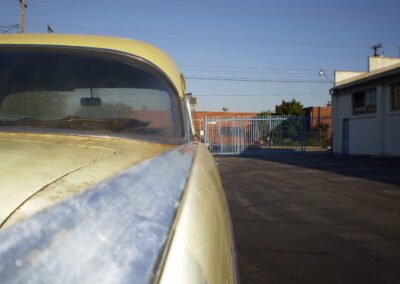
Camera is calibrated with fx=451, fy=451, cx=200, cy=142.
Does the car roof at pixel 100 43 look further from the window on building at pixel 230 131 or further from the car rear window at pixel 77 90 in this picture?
the window on building at pixel 230 131

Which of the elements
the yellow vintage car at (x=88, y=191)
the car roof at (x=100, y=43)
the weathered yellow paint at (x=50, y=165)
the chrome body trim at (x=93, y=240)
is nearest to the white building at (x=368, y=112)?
the car roof at (x=100, y=43)

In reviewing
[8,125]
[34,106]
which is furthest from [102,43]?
[8,125]

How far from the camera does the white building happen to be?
76.7 ft

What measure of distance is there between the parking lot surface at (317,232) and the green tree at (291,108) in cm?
3790

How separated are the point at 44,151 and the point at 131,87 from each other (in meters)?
1.22

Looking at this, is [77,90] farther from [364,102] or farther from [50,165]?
[364,102]

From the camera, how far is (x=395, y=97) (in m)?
23.3

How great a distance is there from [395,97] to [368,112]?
106 inches

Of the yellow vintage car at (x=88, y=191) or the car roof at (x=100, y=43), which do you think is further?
the car roof at (x=100, y=43)

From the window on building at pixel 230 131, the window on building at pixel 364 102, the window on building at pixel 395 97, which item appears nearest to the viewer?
the window on building at pixel 395 97

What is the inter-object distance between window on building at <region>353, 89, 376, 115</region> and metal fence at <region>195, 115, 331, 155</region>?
15.5 ft

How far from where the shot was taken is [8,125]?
1.91 metres

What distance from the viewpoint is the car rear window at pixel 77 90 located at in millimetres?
2193

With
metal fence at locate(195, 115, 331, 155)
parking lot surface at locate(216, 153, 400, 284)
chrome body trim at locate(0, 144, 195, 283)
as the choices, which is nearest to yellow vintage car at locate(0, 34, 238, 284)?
chrome body trim at locate(0, 144, 195, 283)
